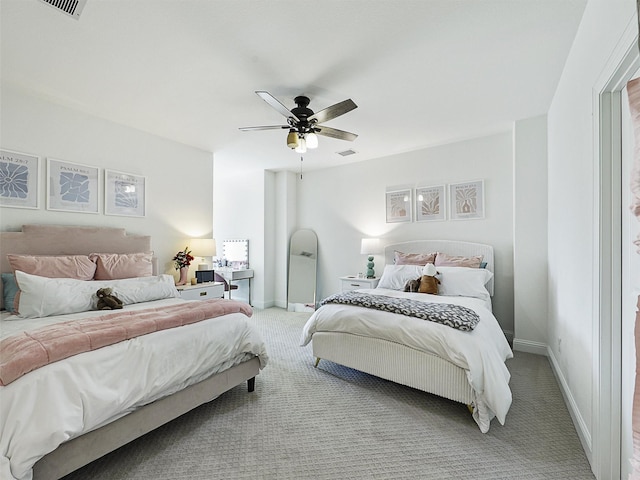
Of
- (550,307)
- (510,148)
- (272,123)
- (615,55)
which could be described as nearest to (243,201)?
(272,123)

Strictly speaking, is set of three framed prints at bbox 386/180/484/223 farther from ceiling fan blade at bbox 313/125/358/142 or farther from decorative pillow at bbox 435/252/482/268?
ceiling fan blade at bbox 313/125/358/142

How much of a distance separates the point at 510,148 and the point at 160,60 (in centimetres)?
392

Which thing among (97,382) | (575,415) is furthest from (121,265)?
(575,415)

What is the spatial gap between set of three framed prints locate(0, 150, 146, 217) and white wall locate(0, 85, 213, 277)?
0.17ft

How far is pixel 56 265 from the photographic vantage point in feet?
8.75

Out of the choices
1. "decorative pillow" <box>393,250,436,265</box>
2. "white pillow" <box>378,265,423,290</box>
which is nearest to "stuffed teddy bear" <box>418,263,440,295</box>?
"white pillow" <box>378,265,423,290</box>

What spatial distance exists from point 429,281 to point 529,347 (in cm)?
132

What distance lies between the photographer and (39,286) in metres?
2.36

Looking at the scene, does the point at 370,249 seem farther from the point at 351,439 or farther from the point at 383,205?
the point at 351,439

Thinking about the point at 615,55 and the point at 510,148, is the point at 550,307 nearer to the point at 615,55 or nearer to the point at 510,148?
the point at 510,148

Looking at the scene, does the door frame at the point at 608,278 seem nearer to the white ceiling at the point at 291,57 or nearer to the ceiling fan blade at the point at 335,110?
the white ceiling at the point at 291,57

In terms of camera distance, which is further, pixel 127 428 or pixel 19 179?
pixel 19 179

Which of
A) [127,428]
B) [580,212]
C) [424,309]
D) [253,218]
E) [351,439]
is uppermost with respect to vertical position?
[253,218]

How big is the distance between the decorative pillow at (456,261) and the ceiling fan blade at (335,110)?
2.31 metres
